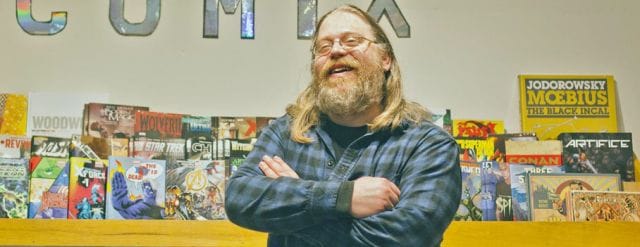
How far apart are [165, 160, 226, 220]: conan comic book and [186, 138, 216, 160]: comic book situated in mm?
19

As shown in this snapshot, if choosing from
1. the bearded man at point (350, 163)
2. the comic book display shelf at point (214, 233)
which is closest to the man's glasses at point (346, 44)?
the bearded man at point (350, 163)

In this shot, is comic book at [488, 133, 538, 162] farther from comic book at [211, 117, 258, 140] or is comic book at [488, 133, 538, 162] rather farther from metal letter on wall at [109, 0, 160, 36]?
metal letter on wall at [109, 0, 160, 36]

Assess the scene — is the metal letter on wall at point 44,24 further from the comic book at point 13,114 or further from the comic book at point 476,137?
the comic book at point 476,137

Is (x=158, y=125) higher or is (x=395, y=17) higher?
(x=395, y=17)

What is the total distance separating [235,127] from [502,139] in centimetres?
93

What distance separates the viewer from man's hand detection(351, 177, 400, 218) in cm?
140

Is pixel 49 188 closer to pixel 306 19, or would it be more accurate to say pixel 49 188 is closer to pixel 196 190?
pixel 196 190

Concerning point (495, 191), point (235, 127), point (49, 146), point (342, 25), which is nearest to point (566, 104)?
point (495, 191)

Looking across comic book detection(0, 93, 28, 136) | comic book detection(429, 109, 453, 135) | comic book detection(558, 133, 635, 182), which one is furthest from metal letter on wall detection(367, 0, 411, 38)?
comic book detection(0, 93, 28, 136)

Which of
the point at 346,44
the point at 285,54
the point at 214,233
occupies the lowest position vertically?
the point at 214,233

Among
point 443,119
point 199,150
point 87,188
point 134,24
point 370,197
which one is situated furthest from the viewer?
point 134,24

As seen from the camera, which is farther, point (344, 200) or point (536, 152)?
point (536, 152)

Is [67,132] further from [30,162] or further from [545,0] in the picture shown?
[545,0]

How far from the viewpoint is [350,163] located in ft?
4.94
